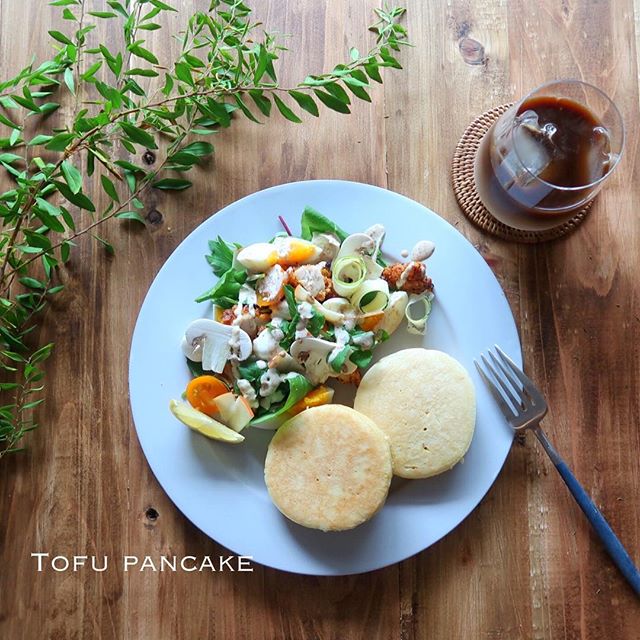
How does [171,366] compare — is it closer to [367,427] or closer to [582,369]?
[367,427]

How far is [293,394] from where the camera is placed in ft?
4.66

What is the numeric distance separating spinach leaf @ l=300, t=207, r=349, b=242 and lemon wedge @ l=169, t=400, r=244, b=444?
469mm

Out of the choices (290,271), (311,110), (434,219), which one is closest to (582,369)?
(434,219)

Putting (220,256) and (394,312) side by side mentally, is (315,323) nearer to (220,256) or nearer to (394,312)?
(394,312)

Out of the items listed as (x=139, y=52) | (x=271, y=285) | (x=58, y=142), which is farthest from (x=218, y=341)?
(x=139, y=52)

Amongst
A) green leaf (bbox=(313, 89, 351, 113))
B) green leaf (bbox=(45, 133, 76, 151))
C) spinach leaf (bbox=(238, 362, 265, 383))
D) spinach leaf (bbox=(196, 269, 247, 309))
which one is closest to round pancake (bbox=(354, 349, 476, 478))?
spinach leaf (bbox=(238, 362, 265, 383))

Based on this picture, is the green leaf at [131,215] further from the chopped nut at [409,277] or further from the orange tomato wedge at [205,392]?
the chopped nut at [409,277]

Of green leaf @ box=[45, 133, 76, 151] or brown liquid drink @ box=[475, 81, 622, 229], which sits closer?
green leaf @ box=[45, 133, 76, 151]

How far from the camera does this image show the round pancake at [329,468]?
1411 millimetres

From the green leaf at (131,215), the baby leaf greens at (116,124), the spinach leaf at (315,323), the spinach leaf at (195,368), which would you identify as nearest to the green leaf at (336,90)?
the baby leaf greens at (116,124)

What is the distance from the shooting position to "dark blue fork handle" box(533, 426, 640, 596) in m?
1.52

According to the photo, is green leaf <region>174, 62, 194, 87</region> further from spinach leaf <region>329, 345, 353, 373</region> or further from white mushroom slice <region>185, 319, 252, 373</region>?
spinach leaf <region>329, 345, 353, 373</region>

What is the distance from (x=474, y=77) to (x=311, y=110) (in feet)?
1.72

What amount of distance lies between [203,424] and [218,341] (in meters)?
0.18
